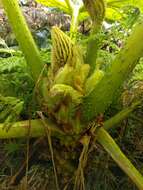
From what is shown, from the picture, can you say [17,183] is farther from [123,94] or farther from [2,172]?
[123,94]

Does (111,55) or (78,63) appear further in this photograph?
(111,55)

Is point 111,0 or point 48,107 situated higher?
point 111,0

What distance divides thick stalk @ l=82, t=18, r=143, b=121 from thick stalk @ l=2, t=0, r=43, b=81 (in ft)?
0.40

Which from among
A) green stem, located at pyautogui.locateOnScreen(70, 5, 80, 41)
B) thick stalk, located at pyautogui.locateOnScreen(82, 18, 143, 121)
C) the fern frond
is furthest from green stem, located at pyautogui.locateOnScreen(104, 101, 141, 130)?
green stem, located at pyautogui.locateOnScreen(70, 5, 80, 41)

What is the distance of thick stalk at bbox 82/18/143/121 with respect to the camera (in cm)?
67

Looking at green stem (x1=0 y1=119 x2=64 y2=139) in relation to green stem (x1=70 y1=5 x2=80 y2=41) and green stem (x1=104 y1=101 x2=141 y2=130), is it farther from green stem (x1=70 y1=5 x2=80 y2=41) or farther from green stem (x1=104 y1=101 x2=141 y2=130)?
green stem (x1=70 y1=5 x2=80 y2=41)

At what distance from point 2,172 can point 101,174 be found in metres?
0.20

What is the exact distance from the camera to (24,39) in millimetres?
764

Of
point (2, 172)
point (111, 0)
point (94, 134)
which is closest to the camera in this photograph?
point (94, 134)

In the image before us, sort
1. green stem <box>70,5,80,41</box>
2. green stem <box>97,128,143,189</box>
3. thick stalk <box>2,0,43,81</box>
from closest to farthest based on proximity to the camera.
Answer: green stem <box>97,128,143,189</box> → thick stalk <box>2,0,43,81</box> → green stem <box>70,5,80,41</box>

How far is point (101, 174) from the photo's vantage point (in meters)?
0.76

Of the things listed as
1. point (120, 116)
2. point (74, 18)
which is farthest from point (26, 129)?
point (74, 18)

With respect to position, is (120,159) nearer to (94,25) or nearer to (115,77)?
(115,77)

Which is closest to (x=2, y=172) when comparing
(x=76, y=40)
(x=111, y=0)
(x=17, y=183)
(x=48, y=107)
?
(x=17, y=183)
